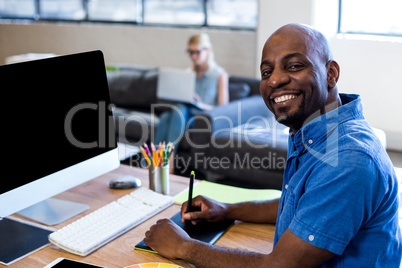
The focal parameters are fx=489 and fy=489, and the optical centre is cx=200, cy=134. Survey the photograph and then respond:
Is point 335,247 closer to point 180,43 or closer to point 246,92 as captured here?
point 246,92

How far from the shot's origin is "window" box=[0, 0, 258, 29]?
17.3 feet

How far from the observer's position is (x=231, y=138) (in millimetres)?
3650

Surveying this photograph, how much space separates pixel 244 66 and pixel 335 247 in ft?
13.6

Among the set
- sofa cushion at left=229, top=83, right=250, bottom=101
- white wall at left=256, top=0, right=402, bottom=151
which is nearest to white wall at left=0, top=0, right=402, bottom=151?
white wall at left=256, top=0, right=402, bottom=151

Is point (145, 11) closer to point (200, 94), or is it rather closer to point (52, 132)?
point (200, 94)

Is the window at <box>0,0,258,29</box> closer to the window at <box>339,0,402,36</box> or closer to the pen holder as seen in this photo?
the window at <box>339,0,402,36</box>

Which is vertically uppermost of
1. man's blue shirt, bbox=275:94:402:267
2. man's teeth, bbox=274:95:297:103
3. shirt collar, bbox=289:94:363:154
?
man's teeth, bbox=274:95:297:103

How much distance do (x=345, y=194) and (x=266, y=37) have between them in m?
3.99

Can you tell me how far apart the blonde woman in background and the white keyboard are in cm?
239

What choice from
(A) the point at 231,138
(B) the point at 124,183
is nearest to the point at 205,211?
(B) the point at 124,183

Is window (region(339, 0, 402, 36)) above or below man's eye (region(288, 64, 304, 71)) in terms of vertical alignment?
above

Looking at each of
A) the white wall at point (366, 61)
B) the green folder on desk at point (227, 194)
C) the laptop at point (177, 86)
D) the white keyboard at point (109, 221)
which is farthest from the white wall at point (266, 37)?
the white keyboard at point (109, 221)

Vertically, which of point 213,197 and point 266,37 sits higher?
point 266,37

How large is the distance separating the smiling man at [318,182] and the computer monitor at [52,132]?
1.26 feet
